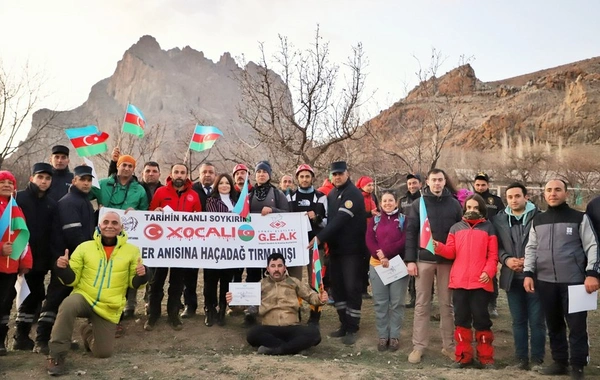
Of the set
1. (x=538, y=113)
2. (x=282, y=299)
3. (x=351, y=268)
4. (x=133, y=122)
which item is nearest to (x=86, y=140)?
(x=133, y=122)

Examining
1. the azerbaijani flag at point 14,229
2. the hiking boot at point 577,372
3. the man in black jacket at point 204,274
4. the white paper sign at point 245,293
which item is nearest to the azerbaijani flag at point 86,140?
the man in black jacket at point 204,274

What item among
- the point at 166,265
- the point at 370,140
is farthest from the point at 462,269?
the point at 370,140

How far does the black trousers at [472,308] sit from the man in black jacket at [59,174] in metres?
5.63

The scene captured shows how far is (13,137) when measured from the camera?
18406 mm

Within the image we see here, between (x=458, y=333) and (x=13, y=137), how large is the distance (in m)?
18.4

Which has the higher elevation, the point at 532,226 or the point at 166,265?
the point at 532,226

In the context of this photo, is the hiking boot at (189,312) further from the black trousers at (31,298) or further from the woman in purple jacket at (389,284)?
the woman in purple jacket at (389,284)

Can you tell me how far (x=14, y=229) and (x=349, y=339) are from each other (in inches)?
176

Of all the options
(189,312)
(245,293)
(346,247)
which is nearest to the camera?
(245,293)

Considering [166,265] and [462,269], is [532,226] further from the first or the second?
[166,265]

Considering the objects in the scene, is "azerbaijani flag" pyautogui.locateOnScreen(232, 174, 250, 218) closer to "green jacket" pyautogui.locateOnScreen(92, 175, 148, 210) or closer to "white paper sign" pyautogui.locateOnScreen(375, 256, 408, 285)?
"green jacket" pyautogui.locateOnScreen(92, 175, 148, 210)

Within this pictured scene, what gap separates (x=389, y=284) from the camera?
21.3 feet

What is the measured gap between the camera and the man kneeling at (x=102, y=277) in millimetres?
5578

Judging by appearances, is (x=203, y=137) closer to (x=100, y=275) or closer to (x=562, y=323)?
(x=100, y=275)
